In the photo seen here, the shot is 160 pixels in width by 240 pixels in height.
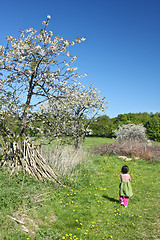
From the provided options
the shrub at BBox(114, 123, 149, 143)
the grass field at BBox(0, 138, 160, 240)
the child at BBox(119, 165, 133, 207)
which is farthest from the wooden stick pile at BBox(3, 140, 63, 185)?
the shrub at BBox(114, 123, 149, 143)

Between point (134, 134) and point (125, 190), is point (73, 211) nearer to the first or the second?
point (125, 190)

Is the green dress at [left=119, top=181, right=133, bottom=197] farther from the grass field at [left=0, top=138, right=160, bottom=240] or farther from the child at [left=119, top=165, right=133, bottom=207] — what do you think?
the grass field at [left=0, top=138, right=160, bottom=240]

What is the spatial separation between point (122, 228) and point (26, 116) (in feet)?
15.7

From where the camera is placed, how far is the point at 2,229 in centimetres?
375

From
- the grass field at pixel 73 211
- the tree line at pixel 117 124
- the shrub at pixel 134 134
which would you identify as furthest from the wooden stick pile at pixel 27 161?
the tree line at pixel 117 124

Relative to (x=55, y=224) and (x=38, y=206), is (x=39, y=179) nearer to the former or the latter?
(x=38, y=206)

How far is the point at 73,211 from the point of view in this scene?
5.12 meters

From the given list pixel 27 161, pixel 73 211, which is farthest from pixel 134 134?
pixel 73 211

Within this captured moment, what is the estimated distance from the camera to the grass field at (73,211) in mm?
4094

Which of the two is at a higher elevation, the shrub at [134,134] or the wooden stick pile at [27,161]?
the shrub at [134,134]

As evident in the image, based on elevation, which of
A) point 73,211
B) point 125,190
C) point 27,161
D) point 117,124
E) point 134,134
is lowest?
point 73,211

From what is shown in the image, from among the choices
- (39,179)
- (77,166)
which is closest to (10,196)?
(39,179)

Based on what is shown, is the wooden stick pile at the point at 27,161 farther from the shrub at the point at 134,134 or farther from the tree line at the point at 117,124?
the tree line at the point at 117,124

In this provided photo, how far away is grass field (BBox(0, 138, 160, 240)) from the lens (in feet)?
13.4
